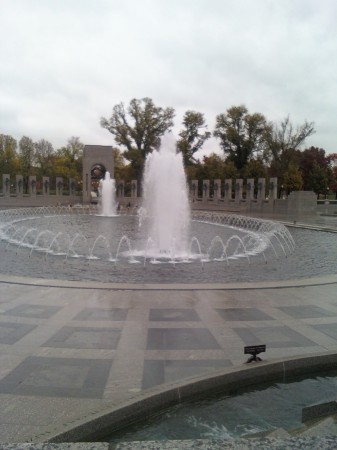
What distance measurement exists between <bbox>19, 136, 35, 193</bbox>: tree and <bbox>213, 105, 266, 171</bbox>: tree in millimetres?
34930

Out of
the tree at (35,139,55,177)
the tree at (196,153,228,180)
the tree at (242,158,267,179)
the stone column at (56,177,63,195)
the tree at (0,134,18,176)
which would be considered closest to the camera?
the stone column at (56,177,63,195)

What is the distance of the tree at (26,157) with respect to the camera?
75.8m

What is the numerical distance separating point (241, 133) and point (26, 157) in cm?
3899

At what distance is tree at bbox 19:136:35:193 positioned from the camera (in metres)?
75.8

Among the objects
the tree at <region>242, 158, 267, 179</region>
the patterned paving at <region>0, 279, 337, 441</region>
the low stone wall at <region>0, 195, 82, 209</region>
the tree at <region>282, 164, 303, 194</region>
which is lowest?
the low stone wall at <region>0, 195, 82, 209</region>

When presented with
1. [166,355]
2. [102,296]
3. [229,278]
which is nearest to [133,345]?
[166,355]

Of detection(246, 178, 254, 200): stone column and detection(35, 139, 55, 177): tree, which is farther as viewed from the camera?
detection(35, 139, 55, 177): tree

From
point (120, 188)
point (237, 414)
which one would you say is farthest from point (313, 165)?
point (237, 414)

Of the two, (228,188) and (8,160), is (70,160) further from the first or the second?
(228,188)

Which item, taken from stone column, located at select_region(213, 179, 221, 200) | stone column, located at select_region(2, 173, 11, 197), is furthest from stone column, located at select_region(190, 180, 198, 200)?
stone column, located at select_region(2, 173, 11, 197)

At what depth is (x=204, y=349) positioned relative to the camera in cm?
584

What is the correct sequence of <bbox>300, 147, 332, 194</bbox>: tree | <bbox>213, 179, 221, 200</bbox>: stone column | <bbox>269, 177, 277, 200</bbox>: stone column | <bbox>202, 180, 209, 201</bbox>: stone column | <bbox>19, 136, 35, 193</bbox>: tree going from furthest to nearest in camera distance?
<bbox>19, 136, 35, 193</bbox>: tree, <bbox>300, 147, 332, 194</bbox>: tree, <bbox>202, 180, 209, 201</bbox>: stone column, <bbox>213, 179, 221, 200</bbox>: stone column, <bbox>269, 177, 277, 200</bbox>: stone column

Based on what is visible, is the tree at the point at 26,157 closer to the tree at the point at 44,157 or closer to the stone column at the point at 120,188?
the tree at the point at 44,157

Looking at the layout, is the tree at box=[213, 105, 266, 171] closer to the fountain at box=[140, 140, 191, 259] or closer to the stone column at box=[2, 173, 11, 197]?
the stone column at box=[2, 173, 11, 197]
